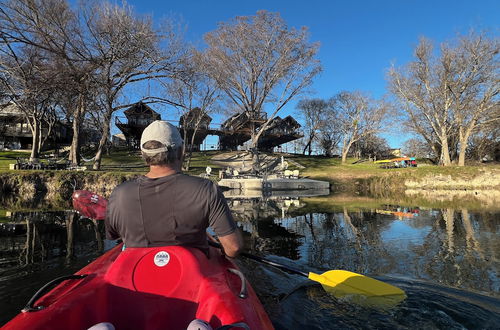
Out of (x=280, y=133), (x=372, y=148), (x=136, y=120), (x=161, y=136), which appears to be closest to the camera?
(x=161, y=136)

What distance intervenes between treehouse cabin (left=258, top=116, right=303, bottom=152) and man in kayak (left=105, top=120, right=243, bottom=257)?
38534 mm

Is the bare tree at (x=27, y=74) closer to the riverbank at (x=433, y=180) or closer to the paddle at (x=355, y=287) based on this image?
the paddle at (x=355, y=287)

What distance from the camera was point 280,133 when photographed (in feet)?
137

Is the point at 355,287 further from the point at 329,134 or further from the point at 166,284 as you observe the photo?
the point at 329,134

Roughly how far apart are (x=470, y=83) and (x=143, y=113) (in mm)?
35680

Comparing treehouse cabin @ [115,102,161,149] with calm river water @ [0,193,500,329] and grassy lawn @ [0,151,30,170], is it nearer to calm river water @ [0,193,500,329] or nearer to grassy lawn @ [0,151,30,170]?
grassy lawn @ [0,151,30,170]

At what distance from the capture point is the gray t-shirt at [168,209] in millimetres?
1781

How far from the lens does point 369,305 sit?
3.10 meters

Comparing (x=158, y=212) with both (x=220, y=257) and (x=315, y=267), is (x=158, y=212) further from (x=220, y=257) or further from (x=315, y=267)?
(x=315, y=267)

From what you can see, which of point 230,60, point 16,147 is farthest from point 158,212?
point 16,147

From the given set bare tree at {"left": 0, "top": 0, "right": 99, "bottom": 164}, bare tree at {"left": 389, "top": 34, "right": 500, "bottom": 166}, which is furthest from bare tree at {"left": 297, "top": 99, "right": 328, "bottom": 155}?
bare tree at {"left": 0, "top": 0, "right": 99, "bottom": 164}

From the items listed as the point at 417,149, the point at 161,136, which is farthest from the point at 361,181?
the point at 417,149

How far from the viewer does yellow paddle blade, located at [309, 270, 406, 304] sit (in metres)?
3.24

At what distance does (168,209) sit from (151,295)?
504mm
